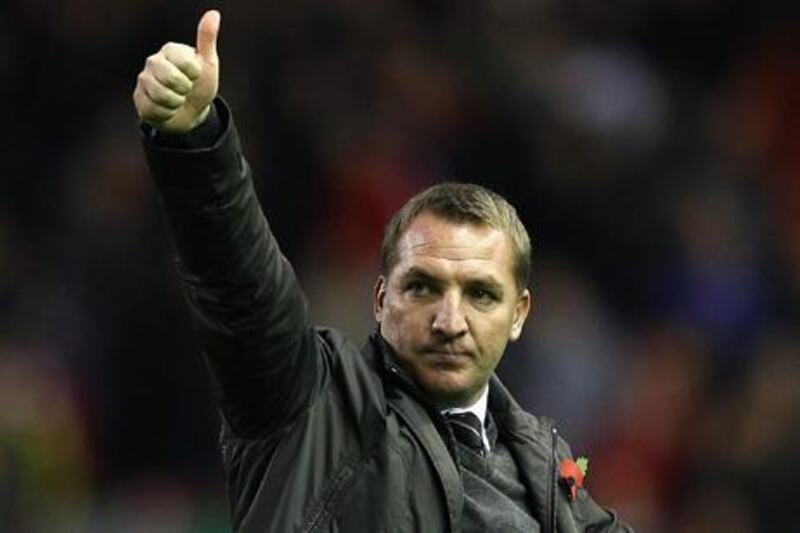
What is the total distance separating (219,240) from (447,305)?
0.58m

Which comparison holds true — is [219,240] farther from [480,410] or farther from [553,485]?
[553,485]

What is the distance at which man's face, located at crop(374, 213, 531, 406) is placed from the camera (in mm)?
3527

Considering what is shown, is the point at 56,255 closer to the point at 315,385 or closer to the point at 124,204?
the point at 124,204

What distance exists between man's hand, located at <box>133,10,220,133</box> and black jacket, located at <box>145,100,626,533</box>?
6 cm

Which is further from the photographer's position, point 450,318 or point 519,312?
point 519,312

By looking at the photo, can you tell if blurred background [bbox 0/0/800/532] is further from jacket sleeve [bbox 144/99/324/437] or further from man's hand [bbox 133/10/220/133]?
man's hand [bbox 133/10/220/133]

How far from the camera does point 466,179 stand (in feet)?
23.8

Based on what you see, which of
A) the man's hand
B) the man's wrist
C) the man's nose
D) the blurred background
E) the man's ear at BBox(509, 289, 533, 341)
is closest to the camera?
the man's hand

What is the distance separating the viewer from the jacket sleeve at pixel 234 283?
3.06m

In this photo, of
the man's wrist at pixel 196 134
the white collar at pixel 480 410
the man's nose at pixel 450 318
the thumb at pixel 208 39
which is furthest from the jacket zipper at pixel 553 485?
the thumb at pixel 208 39

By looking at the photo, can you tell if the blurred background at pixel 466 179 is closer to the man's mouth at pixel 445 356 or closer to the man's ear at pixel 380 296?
the man's ear at pixel 380 296

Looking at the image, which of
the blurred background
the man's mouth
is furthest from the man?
the blurred background

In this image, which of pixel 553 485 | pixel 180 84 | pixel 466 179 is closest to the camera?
pixel 180 84

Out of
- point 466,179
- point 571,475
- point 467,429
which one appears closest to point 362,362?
point 467,429
